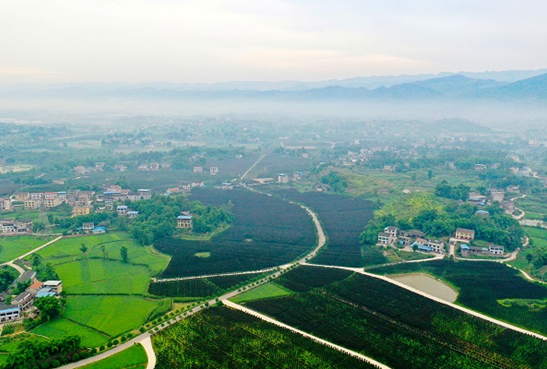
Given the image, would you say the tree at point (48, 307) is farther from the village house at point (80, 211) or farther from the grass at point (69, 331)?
the village house at point (80, 211)

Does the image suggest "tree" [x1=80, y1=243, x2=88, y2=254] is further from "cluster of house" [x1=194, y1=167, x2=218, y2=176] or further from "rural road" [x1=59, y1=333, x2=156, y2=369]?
"cluster of house" [x1=194, y1=167, x2=218, y2=176]

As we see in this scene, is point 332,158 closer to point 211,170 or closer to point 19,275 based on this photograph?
point 211,170

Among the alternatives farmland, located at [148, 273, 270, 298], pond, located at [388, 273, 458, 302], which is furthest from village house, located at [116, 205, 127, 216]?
pond, located at [388, 273, 458, 302]

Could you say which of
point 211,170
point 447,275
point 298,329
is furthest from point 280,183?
point 298,329

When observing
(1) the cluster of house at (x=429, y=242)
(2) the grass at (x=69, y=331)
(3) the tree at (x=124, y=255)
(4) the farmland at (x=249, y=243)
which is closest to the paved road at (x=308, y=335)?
(4) the farmland at (x=249, y=243)

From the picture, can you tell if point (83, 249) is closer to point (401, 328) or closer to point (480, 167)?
point (401, 328)

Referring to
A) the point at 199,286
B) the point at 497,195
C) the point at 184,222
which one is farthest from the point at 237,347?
the point at 497,195

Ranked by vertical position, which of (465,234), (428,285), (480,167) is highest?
(480,167)
